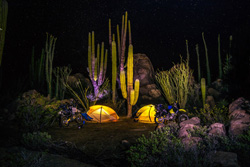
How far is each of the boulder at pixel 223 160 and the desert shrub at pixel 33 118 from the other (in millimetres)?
4834

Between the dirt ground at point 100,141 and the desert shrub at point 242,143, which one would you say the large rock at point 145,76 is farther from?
the desert shrub at point 242,143

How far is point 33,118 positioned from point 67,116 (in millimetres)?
998

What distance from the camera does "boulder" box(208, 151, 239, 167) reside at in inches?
113

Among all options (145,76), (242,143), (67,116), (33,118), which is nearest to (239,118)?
(242,143)

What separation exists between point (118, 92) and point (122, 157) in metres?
9.80

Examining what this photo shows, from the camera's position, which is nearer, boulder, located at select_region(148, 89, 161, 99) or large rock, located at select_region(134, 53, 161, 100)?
boulder, located at select_region(148, 89, 161, 99)

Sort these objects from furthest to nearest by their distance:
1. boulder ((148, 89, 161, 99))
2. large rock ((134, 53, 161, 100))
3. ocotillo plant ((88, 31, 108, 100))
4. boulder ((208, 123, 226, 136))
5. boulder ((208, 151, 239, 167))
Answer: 1. large rock ((134, 53, 161, 100))
2. boulder ((148, 89, 161, 99))
3. ocotillo plant ((88, 31, 108, 100))
4. boulder ((208, 123, 226, 136))
5. boulder ((208, 151, 239, 167))

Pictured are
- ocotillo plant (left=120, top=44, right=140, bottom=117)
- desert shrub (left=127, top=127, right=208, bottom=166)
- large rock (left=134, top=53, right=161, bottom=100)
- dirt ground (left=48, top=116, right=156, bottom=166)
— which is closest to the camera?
desert shrub (left=127, top=127, right=208, bottom=166)

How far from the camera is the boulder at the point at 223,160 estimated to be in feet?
9.41

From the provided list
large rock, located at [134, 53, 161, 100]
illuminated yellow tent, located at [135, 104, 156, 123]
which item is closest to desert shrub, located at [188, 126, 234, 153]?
illuminated yellow tent, located at [135, 104, 156, 123]

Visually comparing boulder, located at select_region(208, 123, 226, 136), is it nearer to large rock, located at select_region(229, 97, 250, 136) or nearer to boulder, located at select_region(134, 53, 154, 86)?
large rock, located at select_region(229, 97, 250, 136)

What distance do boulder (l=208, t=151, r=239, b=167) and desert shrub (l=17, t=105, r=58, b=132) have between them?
15.9 feet

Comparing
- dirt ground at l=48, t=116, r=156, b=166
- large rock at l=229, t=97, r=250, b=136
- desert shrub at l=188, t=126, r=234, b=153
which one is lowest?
dirt ground at l=48, t=116, r=156, b=166

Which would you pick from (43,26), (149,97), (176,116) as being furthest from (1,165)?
(43,26)
